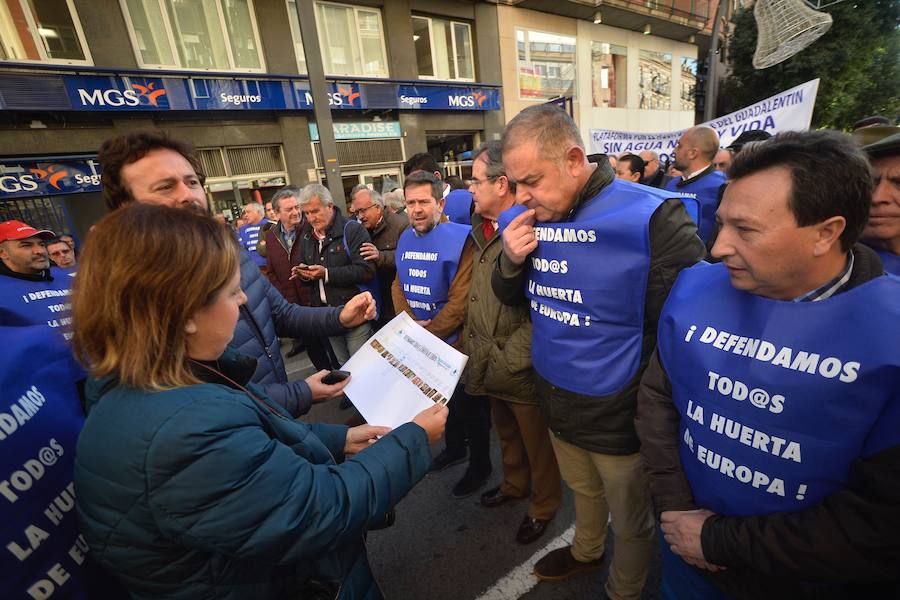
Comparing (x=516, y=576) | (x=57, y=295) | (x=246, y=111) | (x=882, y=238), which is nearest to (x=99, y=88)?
(x=246, y=111)

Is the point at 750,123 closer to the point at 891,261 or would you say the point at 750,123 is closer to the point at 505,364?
the point at 891,261

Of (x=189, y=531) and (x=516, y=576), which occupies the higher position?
(x=189, y=531)

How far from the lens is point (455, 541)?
7.88ft

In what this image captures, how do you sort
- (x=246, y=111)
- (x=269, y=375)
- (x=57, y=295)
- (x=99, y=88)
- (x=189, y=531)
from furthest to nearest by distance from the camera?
(x=246, y=111)
(x=99, y=88)
(x=57, y=295)
(x=269, y=375)
(x=189, y=531)

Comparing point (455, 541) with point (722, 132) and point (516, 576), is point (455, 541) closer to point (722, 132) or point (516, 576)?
point (516, 576)

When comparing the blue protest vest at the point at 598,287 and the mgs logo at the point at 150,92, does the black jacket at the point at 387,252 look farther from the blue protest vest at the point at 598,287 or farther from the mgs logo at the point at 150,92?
the mgs logo at the point at 150,92

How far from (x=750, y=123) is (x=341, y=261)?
6583 mm

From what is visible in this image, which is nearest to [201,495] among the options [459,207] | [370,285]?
[370,285]

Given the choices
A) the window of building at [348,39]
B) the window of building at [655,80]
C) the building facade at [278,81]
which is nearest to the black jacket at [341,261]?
the building facade at [278,81]

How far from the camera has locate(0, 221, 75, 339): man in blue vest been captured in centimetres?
296

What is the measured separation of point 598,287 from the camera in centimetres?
155

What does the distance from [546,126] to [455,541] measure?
2305 mm

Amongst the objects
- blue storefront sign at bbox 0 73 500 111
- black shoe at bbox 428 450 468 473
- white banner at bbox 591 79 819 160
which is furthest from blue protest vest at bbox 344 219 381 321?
blue storefront sign at bbox 0 73 500 111

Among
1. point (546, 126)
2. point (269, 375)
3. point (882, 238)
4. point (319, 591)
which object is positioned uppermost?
point (546, 126)
